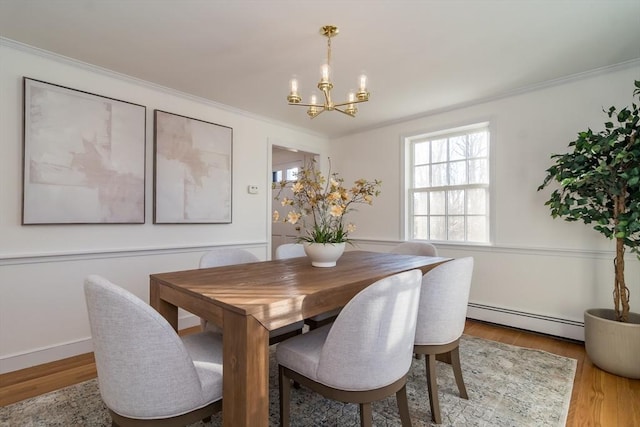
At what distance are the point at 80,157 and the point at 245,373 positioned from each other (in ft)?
7.97

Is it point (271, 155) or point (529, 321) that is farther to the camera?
point (271, 155)

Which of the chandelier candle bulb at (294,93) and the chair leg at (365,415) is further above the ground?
the chandelier candle bulb at (294,93)

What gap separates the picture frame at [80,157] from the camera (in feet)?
7.52

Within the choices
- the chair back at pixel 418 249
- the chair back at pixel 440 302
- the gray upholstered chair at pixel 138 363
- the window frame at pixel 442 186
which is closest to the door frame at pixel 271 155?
the window frame at pixel 442 186

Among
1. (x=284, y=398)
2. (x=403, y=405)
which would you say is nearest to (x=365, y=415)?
(x=403, y=405)

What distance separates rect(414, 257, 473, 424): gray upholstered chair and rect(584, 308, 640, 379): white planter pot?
1.44 m

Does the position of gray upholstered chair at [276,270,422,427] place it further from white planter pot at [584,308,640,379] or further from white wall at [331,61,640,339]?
white wall at [331,61,640,339]

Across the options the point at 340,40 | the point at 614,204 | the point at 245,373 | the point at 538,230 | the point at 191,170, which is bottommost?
the point at 245,373

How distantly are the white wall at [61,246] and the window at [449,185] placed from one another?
252 centimetres

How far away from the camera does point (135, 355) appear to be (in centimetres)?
101

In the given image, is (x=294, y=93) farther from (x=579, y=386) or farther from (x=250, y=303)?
(x=579, y=386)

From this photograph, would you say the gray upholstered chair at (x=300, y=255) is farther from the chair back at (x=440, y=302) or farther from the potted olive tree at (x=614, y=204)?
the potted olive tree at (x=614, y=204)

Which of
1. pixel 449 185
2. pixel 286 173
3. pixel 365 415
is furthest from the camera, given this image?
pixel 286 173

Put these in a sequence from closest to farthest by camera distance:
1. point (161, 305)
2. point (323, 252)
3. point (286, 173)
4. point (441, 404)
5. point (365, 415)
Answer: point (365, 415)
point (161, 305)
point (441, 404)
point (323, 252)
point (286, 173)
